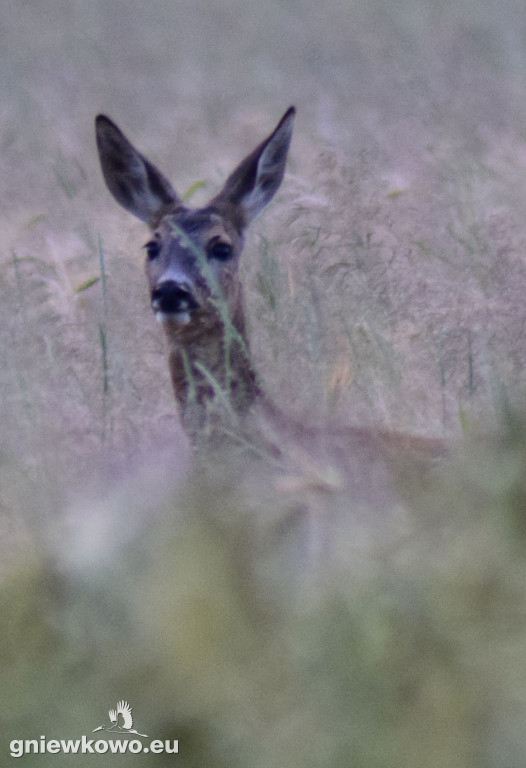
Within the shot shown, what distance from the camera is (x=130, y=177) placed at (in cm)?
449

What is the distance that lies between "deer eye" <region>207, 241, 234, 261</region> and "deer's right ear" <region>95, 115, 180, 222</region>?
18.5 inches

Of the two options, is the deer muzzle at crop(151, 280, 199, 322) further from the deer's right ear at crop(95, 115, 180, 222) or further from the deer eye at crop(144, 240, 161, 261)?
the deer's right ear at crop(95, 115, 180, 222)

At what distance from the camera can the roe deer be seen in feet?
11.8

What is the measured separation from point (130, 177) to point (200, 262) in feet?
3.82

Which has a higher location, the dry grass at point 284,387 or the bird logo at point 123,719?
the dry grass at point 284,387

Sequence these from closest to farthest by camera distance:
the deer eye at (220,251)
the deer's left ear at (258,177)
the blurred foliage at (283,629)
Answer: the blurred foliage at (283,629), the deer eye at (220,251), the deer's left ear at (258,177)

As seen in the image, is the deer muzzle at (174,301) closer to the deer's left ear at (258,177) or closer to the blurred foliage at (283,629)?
the deer's left ear at (258,177)

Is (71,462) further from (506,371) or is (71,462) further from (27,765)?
(27,765)

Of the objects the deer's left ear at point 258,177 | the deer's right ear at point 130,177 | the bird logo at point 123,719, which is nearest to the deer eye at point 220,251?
the deer's left ear at point 258,177

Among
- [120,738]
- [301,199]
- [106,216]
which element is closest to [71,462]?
[120,738]

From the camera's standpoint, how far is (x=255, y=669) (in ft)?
4.27

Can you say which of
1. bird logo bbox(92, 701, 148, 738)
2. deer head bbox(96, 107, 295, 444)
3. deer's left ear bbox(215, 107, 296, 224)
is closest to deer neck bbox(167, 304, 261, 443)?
deer head bbox(96, 107, 295, 444)

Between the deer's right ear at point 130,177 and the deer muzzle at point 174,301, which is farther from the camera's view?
the deer's right ear at point 130,177

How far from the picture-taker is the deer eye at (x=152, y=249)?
4172mm
